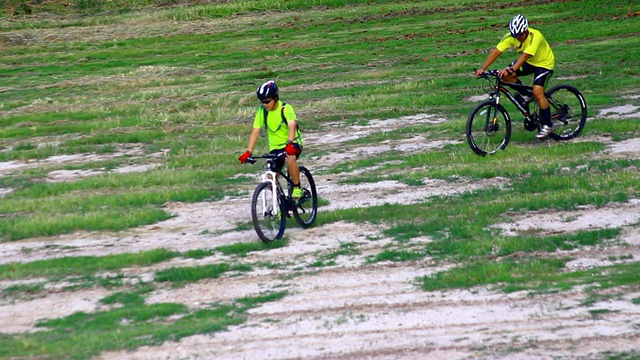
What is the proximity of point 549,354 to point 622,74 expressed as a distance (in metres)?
15.6

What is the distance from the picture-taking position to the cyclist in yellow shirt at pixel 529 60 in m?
15.0

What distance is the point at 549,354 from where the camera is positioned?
7406 mm

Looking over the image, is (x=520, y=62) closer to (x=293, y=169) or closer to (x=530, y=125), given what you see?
(x=530, y=125)

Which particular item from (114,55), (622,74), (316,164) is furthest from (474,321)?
(114,55)

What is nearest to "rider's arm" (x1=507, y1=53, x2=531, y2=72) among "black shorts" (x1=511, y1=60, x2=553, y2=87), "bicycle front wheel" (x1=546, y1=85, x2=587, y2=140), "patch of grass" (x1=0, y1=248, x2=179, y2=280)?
"black shorts" (x1=511, y1=60, x2=553, y2=87)

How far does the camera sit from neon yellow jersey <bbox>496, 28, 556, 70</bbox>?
15.1 m

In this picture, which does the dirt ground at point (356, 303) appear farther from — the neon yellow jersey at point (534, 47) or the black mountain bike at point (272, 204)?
the neon yellow jersey at point (534, 47)

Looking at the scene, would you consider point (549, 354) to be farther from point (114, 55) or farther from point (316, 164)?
point (114, 55)

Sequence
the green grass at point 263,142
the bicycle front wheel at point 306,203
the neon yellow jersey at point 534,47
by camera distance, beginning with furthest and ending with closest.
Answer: the neon yellow jersey at point 534,47 → the bicycle front wheel at point 306,203 → the green grass at point 263,142

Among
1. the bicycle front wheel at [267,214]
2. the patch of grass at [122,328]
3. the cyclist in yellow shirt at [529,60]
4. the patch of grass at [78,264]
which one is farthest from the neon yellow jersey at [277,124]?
the cyclist in yellow shirt at [529,60]

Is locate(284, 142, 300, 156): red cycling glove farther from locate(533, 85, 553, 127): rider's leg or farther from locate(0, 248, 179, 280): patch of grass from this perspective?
locate(533, 85, 553, 127): rider's leg

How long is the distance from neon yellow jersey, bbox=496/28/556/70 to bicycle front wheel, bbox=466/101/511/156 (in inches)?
37.1

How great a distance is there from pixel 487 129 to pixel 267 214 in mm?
5188

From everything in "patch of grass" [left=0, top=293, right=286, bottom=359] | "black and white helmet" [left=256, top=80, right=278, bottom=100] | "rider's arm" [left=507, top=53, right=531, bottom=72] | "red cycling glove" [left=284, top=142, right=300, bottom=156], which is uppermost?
"black and white helmet" [left=256, top=80, right=278, bottom=100]
